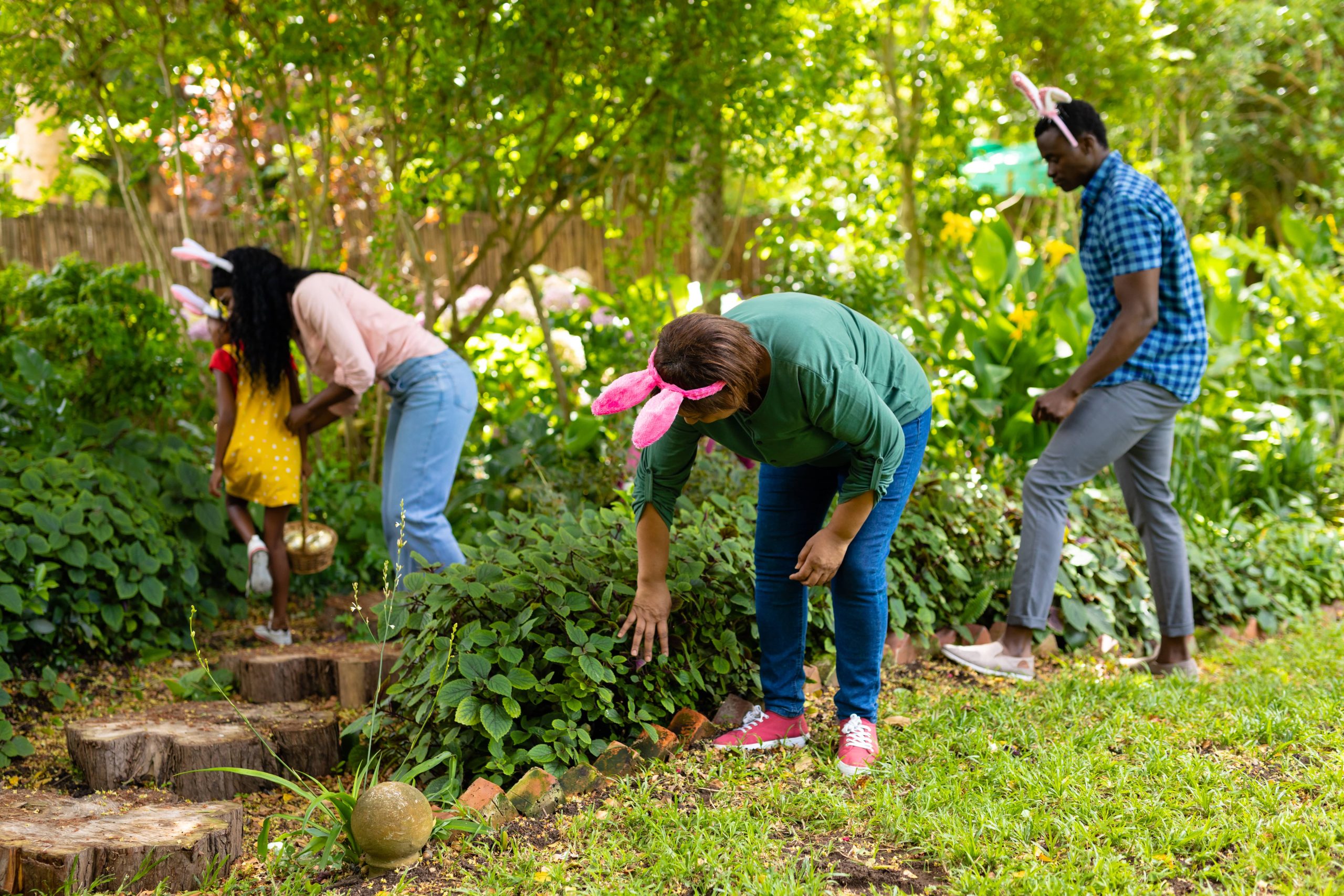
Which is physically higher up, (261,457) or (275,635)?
(261,457)

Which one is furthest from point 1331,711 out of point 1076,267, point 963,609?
point 1076,267

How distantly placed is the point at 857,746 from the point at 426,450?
185 cm

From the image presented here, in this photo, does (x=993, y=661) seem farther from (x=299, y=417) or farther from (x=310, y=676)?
(x=299, y=417)

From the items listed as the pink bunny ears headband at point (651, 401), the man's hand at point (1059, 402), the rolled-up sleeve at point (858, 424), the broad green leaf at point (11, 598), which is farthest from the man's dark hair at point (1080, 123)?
the broad green leaf at point (11, 598)

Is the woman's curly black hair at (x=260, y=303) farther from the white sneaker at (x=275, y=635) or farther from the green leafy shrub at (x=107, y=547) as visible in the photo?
the white sneaker at (x=275, y=635)

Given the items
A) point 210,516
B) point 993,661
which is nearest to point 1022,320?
point 993,661

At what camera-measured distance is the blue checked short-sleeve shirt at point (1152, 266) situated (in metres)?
3.23

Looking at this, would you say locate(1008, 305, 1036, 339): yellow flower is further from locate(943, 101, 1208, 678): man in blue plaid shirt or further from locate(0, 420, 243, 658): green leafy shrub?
locate(0, 420, 243, 658): green leafy shrub

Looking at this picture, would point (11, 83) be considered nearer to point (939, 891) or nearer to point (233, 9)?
point (233, 9)

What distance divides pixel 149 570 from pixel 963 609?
2932mm

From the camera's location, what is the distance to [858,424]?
7.53 feet

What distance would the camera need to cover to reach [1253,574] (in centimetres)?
458

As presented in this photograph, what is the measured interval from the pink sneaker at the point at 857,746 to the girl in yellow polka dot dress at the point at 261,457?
2.40m

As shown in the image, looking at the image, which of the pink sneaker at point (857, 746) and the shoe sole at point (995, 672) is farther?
the shoe sole at point (995, 672)
